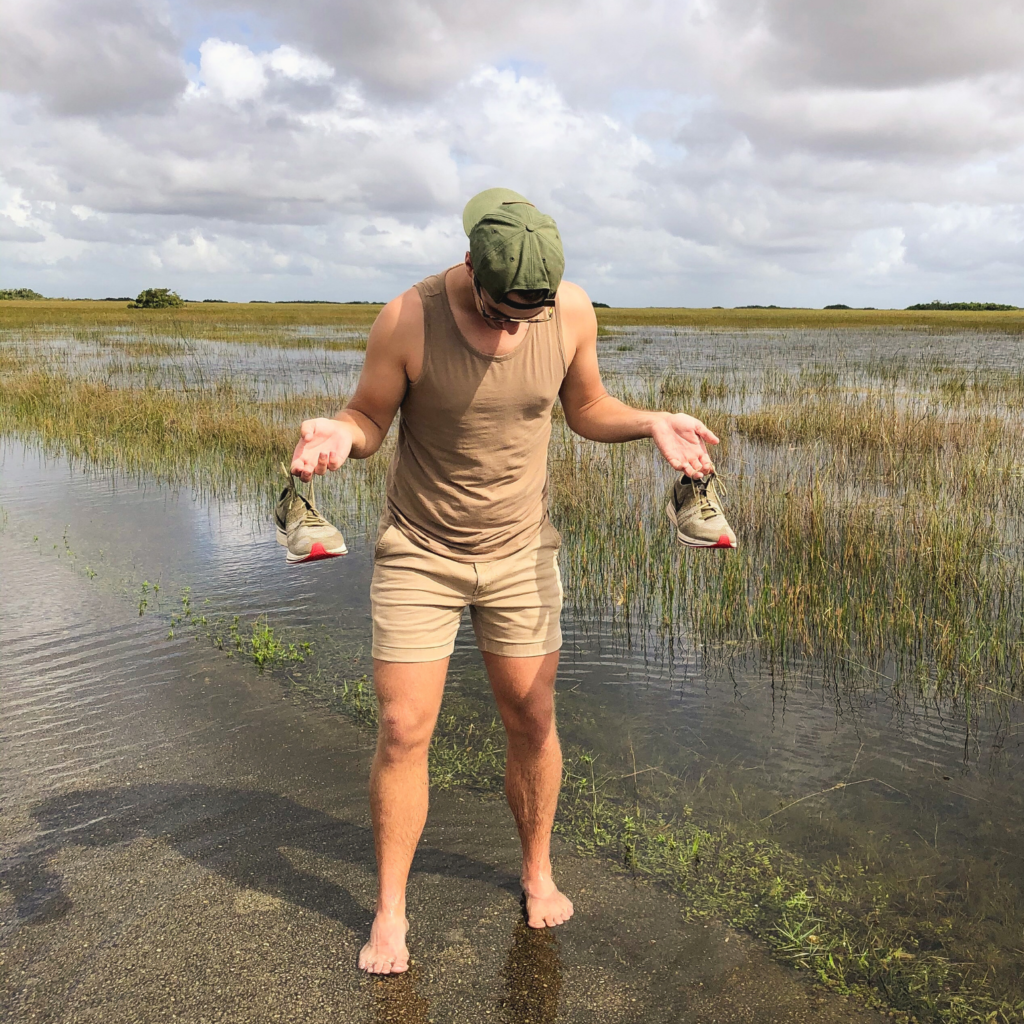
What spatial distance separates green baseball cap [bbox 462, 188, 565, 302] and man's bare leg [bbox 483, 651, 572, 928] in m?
1.12

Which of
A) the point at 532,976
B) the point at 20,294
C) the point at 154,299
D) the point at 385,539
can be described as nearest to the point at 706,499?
the point at 385,539

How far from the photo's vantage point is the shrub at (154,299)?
246 feet

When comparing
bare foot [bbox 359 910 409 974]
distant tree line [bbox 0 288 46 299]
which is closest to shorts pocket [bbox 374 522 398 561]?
bare foot [bbox 359 910 409 974]

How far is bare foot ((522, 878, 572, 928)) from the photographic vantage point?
9.68 feet

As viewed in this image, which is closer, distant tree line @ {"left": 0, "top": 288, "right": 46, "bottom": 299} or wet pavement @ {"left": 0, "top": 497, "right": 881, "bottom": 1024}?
wet pavement @ {"left": 0, "top": 497, "right": 881, "bottom": 1024}

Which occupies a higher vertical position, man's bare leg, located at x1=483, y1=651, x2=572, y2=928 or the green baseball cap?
the green baseball cap

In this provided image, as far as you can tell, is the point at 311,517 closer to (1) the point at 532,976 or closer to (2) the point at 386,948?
(2) the point at 386,948

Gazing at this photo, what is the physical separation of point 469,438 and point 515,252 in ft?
1.87

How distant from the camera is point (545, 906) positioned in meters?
2.96

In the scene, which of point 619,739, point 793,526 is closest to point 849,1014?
point 619,739

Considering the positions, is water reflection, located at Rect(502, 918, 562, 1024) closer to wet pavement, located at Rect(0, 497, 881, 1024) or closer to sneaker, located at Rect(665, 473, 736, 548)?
wet pavement, located at Rect(0, 497, 881, 1024)

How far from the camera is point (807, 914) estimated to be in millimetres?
3059

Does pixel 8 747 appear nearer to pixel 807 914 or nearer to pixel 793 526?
pixel 807 914

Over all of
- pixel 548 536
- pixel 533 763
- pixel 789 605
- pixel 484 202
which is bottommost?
pixel 789 605
